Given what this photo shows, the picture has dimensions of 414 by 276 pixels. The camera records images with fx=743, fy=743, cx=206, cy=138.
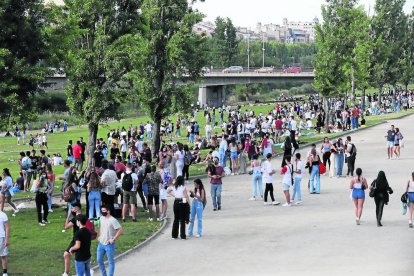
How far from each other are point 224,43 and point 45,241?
105493 mm

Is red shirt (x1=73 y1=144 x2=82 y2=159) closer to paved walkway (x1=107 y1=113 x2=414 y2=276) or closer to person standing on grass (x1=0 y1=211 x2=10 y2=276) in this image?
paved walkway (x1=107 y1=113 x2=414 y2=276)

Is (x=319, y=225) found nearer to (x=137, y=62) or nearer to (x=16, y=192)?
(x=16, y=192)

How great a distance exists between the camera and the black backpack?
20.2m

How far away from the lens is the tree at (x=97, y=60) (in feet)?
101

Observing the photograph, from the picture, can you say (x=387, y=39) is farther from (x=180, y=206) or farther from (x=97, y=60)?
(x=180, y=206)

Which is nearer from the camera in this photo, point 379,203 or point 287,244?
point 287,244

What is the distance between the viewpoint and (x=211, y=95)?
104562 millimetres

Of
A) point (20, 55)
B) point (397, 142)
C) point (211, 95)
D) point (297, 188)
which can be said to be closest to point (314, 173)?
point (297, 188)

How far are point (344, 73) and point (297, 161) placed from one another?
31.2 meters

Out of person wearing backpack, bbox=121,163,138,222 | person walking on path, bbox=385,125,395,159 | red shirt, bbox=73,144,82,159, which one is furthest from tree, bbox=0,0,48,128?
person walking on path, bbox=385,125,395,159

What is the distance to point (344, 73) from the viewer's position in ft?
172

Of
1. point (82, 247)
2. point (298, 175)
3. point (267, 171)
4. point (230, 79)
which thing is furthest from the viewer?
point (230, 79)

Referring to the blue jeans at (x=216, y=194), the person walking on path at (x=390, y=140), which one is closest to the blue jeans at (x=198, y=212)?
the blue jeans at (x=216, y=194)

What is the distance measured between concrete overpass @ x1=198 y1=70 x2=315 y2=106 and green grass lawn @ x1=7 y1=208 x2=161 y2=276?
77.9m
